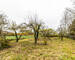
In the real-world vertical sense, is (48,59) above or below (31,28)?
below

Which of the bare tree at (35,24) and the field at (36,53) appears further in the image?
the bare tree at (35,24)

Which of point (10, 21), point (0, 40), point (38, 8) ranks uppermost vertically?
point (38, 8)

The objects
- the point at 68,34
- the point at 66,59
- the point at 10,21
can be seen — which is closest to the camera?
the point at 66,59

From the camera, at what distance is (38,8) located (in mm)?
8070

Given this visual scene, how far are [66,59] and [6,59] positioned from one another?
3.62m

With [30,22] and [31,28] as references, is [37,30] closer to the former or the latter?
[31,28]

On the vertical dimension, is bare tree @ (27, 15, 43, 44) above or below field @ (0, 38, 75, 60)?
above

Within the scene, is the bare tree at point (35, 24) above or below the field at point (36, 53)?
above

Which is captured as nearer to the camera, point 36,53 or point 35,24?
point 36,53

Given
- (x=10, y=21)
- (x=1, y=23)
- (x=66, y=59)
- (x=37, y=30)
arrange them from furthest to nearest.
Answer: (x=10, y=21), (x=37, y=30), (x=1, y=23), (x=66, y=59)

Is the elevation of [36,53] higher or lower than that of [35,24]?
lower

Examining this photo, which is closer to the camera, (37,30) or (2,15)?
(2,15)

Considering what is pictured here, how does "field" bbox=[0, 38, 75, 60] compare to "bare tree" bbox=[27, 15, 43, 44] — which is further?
"bare tree" bbox=[27, 15, 43, 44]

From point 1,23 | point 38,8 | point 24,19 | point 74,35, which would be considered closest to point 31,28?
point 24,19
